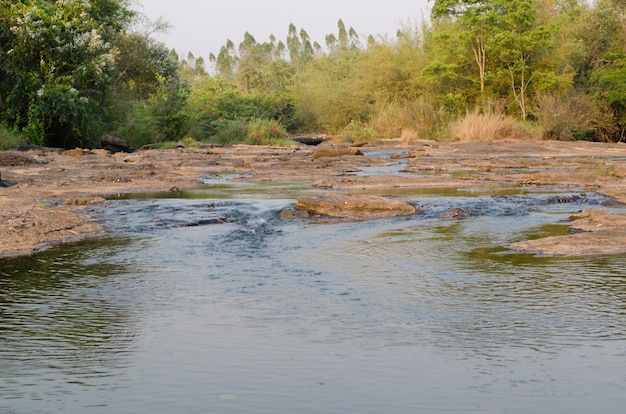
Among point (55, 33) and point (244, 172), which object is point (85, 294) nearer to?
point (244, 172)

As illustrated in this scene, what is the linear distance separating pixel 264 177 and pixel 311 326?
1140 cm

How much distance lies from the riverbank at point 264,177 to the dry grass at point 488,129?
3489mm

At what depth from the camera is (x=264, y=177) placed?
15.5m

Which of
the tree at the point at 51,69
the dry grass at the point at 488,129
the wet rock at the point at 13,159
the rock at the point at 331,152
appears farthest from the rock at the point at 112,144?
the dry grass at the point at 488,129

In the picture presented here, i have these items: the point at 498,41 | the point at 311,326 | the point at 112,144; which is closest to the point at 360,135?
the point at 498,41

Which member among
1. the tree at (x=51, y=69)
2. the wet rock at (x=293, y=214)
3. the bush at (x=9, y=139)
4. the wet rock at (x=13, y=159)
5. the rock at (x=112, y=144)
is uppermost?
the tree at (x=51, y=69)

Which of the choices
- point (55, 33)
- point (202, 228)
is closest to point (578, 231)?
point (202, 228)

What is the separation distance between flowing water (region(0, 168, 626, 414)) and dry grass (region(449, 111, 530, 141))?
22.9 metres

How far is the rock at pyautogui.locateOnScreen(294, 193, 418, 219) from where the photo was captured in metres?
9.07

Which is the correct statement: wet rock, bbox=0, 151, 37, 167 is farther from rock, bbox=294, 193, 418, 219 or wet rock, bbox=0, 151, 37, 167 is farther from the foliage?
rock, bbox=294, 193, 418, 219

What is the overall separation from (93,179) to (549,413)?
12.2 meters

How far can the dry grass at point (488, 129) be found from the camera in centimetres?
3005

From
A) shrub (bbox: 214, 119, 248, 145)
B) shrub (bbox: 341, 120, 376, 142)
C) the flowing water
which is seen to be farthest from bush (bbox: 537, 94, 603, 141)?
the flowing water

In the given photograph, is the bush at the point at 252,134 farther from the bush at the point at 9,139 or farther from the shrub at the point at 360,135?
the bush at the point at 9,139
